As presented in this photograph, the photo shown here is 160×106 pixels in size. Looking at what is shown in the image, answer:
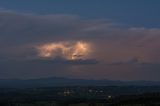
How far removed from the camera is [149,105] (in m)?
198

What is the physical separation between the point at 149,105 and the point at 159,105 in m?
8.50

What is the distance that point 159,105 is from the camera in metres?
190
